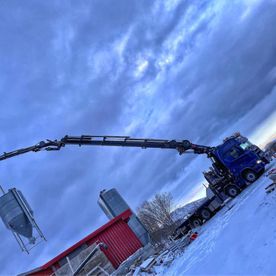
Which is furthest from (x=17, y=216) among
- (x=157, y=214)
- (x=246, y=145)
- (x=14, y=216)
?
(x=157, y=214)

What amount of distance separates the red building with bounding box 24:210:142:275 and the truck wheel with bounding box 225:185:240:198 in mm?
8927

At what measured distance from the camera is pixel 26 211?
16.4 m

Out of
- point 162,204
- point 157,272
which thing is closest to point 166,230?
point 162,204

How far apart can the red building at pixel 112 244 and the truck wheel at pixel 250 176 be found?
1074 cm

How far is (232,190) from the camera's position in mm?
22812

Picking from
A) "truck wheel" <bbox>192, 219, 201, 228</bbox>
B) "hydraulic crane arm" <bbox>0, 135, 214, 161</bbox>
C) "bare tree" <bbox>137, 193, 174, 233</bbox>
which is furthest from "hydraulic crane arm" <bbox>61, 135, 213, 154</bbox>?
"bare tree" <bbox>137, 193, 174, 233</bbox>

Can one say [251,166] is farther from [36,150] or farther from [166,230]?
[166,230]

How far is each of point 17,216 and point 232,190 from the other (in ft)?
52.6

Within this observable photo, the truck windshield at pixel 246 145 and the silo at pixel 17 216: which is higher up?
the silo at pixel 17 216

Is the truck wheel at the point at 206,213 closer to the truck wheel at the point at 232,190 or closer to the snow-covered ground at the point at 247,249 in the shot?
the truck wheel at the point at 232,190

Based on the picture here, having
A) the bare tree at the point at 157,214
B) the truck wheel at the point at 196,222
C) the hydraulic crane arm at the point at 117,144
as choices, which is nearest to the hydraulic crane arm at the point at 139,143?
the hydraulic crane arm at the point at 117,144

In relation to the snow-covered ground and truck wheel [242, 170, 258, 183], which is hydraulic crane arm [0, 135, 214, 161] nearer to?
truck wheel [242, 170, 258, 183]

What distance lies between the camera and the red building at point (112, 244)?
22984 millimetres

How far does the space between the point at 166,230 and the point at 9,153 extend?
49500mm
